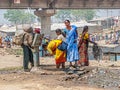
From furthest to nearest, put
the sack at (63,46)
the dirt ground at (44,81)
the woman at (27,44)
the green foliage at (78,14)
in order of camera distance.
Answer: the green foliage at (78,14), the woman at (27,44), the sack at (63,46), the dirt ground at (44,81)

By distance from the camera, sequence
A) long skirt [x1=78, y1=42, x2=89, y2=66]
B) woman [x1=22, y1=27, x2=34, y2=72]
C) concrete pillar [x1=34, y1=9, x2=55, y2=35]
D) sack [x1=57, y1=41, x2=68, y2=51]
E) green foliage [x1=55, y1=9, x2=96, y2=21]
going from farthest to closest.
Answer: green foliage [x1=55, y1=9, x2=96, y2=21] → concrete pillar [x1=34, y1=9, x2=55, y2=35] → long skirt [x1=78, y1=42, x2=89, y2=66] → woman [x1=22, y1=27, x2=34, y2=72] → sack [x1=57, y1=41, x2=68, y2=51]

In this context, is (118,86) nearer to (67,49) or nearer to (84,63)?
A: (67,49)

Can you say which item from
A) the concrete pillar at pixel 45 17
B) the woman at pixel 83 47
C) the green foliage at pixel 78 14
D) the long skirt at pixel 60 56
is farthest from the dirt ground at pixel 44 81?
the green foliage at pixel 78 14

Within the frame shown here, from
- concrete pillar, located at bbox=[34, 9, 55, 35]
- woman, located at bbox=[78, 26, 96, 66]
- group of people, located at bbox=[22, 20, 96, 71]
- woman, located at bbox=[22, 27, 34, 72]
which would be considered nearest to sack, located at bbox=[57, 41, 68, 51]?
group of people, located at bbox=[22, 20, 96, 71]

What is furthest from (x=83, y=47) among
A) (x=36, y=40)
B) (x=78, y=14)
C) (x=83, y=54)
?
(x=78, y=14)

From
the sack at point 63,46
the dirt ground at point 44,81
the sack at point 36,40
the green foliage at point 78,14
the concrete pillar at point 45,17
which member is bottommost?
the dirt ground at point 44,81

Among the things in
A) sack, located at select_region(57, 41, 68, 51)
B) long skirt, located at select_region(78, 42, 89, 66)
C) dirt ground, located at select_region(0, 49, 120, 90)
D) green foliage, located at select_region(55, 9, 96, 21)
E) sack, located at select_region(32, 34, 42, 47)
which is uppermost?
green foliage, located at select_region(55, 9, 96, 21)

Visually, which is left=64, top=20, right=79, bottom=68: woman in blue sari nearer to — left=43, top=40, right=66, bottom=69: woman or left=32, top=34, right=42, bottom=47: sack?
left=43, top=40, right=66, bottom=69: woman

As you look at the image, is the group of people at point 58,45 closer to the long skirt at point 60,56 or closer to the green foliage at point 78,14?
the long skirt at point 60,56

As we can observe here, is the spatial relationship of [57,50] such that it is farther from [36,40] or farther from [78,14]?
[78,14]

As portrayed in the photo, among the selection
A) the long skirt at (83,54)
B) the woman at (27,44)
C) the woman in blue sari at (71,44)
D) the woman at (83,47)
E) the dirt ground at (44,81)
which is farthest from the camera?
the long skirt at (83,54)

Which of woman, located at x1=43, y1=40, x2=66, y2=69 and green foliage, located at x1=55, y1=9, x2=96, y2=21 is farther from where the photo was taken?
green foliage, located at x1=55, y1=9, x2=96, y2=21

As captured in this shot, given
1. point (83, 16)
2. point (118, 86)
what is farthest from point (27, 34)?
point (83, 16)

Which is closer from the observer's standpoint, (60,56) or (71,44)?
(71,44)
